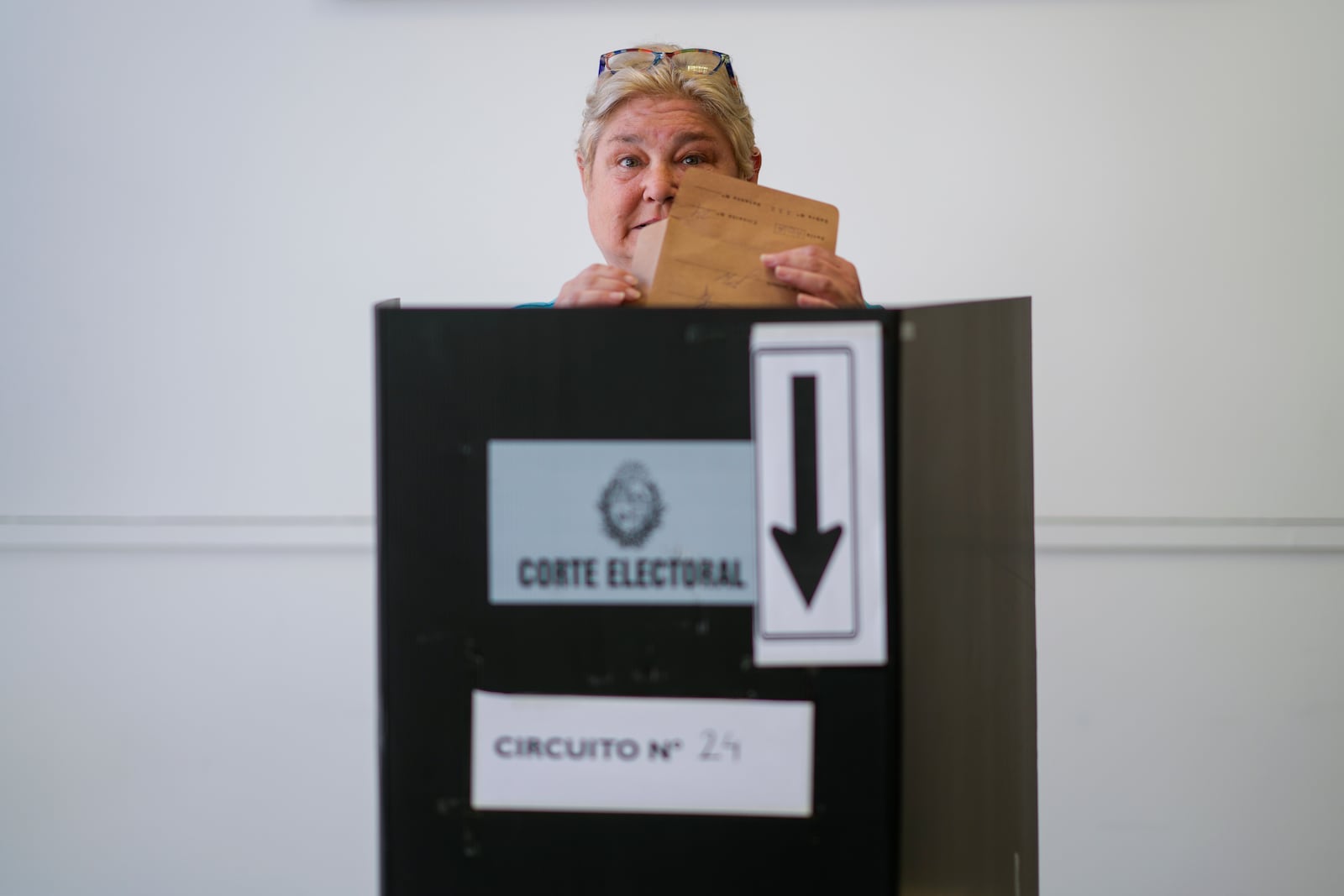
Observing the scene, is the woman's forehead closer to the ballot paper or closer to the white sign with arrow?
the ballot paper

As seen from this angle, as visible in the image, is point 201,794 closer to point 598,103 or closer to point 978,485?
point 598,103

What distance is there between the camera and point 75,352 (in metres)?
1.91

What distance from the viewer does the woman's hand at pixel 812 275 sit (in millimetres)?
737

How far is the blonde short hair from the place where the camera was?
1121mm

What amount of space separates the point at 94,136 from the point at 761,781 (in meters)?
1.88

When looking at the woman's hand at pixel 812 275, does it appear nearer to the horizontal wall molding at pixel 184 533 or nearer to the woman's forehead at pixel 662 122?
the woman's forehead at pixel 662 122

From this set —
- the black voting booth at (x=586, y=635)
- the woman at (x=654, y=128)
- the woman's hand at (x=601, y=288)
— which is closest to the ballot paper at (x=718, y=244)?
the woman's hand at (x=601, y=288)

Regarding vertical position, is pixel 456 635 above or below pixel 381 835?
above

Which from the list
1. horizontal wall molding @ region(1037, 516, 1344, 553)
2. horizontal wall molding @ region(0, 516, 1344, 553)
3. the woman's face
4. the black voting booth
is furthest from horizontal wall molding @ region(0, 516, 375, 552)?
the black voting booth

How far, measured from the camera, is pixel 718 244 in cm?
74

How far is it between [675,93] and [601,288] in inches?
18.6

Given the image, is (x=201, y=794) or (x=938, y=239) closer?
(x=938, y=239)

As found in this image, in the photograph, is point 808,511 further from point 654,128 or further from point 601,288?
point 654,128

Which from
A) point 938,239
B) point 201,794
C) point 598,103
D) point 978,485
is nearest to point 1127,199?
point 938,239
